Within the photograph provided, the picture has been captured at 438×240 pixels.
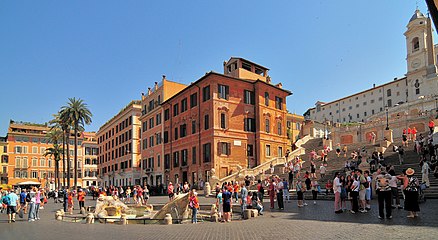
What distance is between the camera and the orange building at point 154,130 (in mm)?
52594

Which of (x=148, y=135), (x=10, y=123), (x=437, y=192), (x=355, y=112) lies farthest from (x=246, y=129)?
(x=10, y=123)

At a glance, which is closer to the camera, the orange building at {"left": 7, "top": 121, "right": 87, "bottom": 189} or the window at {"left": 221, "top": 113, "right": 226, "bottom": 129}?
the window at {"left": 221, "top": 113, "right": 226, "bottom": 129}

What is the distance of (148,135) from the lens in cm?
5697

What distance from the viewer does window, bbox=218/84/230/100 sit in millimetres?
41031

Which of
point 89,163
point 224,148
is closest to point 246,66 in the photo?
point 224,148

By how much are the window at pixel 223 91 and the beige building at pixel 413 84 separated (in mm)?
33672

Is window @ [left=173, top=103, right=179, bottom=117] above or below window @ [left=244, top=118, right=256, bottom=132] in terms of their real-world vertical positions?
above

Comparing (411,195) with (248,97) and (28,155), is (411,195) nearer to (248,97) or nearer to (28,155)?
(248,97)

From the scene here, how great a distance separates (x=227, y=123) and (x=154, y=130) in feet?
56.1

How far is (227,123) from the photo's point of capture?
41.1m

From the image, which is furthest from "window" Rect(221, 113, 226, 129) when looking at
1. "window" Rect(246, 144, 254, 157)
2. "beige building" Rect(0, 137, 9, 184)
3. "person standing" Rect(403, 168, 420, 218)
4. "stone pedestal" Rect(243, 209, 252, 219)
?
"beige building" Rect(0, 137, 9, 184)

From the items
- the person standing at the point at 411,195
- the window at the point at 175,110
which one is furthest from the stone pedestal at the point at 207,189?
the person standing at the point at 411,195

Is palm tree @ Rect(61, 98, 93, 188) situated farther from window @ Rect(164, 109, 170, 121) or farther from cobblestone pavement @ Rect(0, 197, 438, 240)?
cobblestone pavement @ Rect(0, 197, 438, 240)

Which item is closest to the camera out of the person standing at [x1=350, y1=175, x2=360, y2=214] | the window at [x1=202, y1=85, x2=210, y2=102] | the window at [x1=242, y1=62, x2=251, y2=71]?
the person standing at [x1=350, y1=175, x2=360, y2=214]
